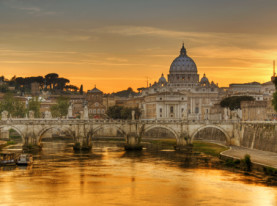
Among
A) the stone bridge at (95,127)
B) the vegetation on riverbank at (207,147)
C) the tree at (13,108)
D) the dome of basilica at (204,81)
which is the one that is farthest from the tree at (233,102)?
the dome of basilica at (204,81)

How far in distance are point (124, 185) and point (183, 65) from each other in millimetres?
134626

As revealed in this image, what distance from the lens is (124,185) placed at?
45.6 metres

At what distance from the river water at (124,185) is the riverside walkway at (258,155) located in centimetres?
324

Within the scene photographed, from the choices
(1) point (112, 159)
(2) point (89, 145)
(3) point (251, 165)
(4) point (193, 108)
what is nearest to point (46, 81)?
(4) point (193, 108)

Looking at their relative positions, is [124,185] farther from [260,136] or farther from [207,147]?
[207,147]

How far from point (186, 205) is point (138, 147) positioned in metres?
35.3

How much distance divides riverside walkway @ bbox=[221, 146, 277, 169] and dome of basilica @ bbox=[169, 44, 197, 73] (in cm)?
10971

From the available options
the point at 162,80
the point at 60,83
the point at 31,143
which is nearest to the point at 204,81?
the point at 162,80

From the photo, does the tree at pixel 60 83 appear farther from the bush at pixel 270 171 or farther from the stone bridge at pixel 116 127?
the bush at pixel 270 171


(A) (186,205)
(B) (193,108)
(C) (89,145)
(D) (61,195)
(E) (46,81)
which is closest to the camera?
(A) (186,205)

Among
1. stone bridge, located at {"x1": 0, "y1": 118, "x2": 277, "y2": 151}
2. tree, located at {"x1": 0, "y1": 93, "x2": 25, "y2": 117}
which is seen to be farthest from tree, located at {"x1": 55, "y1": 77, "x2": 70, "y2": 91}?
stone bridge, located at {"x1": 0, "y1": 118, "x2": 277, "y2": 151}

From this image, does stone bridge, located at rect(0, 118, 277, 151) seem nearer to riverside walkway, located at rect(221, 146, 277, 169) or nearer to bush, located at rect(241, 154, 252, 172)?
riverside walkway, located at rect(221, 146, 277, 169)

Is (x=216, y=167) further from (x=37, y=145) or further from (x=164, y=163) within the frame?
(x=37, y=145)

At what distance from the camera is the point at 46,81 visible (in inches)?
7643
